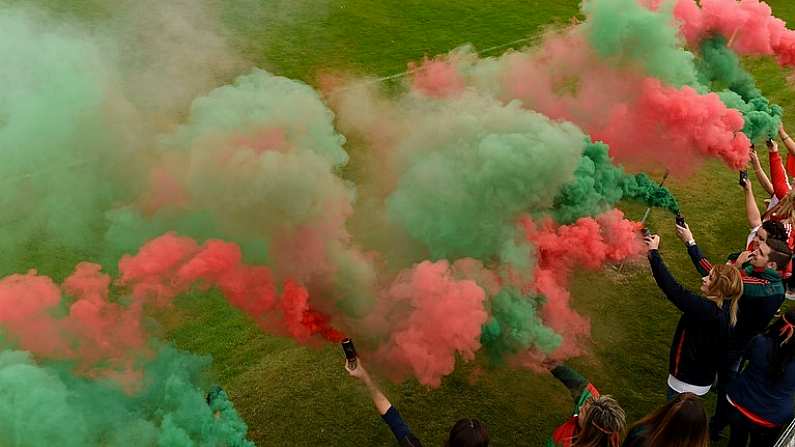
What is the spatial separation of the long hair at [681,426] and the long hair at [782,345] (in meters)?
1.36

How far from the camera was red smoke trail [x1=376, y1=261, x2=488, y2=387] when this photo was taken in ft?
13.2

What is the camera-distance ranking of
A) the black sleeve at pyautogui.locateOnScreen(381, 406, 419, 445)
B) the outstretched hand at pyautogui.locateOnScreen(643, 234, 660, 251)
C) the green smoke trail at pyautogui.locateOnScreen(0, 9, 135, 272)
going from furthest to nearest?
the green smoke trail at pyautogui.locateOnScreen(0, 9, 135, 272) → the outstretched hand at pyautogui.locateOnScreen(643, 234, 660, 251) → the black sleeve at pyautogui.locateOnScreen(381, 406, 419, 445)

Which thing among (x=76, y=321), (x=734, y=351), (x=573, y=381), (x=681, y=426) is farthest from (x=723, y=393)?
(x=76, y=321)

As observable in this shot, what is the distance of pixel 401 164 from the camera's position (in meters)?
4.91

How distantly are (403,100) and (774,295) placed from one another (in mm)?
3488

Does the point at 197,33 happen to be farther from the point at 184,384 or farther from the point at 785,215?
the point at 785,215

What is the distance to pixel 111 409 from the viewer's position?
3855 mm

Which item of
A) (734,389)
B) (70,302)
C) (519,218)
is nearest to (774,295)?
(734,389)

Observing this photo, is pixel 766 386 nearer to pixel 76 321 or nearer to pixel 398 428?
pixel 398 428

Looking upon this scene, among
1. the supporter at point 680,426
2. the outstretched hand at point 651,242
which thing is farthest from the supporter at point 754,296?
the supporter at point 680,426

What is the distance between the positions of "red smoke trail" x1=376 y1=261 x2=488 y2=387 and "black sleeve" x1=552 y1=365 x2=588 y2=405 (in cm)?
66

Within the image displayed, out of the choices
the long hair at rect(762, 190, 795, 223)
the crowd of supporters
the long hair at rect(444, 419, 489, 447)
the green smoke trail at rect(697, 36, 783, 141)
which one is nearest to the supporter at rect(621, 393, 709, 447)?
the crowd of supporters

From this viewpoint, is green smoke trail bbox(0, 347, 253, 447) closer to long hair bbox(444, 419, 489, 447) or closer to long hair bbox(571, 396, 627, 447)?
long hair bbox(444, 419, 489, 447)

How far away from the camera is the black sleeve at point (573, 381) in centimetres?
411
